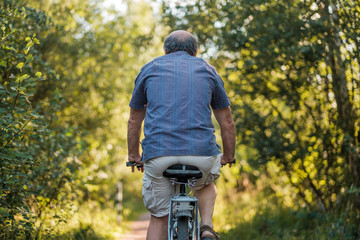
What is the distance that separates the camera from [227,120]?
345 centimetres

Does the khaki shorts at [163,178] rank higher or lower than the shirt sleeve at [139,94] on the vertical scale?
lower

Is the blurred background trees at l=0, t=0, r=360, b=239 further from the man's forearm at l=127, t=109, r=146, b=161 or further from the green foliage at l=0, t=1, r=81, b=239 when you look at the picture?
the man's forearm at l=127, t=109, r=146, b=161

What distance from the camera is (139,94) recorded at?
3.37 metres

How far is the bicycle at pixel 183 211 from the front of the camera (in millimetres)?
3057

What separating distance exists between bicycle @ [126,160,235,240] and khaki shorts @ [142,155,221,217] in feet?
0.14

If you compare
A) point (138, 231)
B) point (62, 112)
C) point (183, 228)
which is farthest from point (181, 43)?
point (138, 231)

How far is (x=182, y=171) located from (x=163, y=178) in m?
0.20

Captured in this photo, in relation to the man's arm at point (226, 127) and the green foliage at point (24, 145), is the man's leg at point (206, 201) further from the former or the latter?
the green foliage at point (24, 145)

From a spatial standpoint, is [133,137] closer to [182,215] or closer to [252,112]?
[182,215]

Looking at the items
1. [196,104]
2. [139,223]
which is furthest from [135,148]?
[139,223]

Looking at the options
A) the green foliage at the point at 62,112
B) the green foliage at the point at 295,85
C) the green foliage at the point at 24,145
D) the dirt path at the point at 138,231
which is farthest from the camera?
the dirt path at the point at 138,231

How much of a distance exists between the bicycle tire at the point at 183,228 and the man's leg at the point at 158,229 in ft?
0.97

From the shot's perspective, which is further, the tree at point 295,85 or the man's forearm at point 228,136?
the tree at point 295,85

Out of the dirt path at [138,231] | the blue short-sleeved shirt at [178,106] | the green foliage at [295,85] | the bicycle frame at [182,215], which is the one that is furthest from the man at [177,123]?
the dirt path at [138,231]
